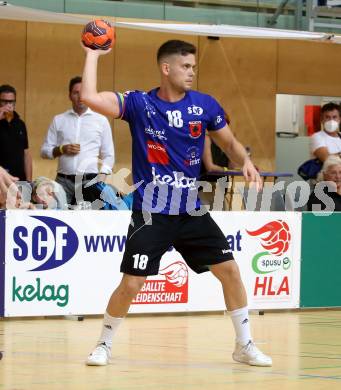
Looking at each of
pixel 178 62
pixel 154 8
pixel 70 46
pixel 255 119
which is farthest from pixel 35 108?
pixel 178 62

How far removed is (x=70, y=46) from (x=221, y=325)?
7.76m

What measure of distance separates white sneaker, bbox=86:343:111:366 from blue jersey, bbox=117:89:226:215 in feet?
3.53

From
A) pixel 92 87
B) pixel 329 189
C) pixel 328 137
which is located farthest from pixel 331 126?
pixel 92 87

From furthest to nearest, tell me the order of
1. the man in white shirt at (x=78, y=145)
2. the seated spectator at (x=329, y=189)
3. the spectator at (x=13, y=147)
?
the spectator at (x=13, y=147) → the seated spectator at (x=329, y=189) → the man in white shirt at (x=78, y=145)

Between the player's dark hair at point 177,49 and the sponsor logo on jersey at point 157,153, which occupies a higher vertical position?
the player's dark hair at point 177,49

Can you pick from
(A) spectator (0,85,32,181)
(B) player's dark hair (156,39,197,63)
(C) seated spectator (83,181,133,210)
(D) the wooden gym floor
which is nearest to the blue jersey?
(B) player's dark hair (156,39,197,63)

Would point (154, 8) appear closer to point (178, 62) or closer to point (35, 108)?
point (35, 108)

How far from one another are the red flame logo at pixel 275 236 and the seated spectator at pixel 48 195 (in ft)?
7.22

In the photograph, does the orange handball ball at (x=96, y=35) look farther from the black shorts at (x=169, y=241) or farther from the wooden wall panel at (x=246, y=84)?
the wooden wall panel at (x=246, y=84)

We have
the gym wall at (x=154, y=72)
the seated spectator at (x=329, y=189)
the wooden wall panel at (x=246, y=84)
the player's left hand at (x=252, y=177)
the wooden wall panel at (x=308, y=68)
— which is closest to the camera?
the player's left hand at (x=252, y=177)

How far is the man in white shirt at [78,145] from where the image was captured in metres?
13.4

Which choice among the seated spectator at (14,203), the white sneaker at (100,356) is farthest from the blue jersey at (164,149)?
the seated spectator at (14,203)

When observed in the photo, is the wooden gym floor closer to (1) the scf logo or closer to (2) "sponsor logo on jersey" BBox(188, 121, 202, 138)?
(1) the scf logo

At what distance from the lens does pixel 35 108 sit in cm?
1761
